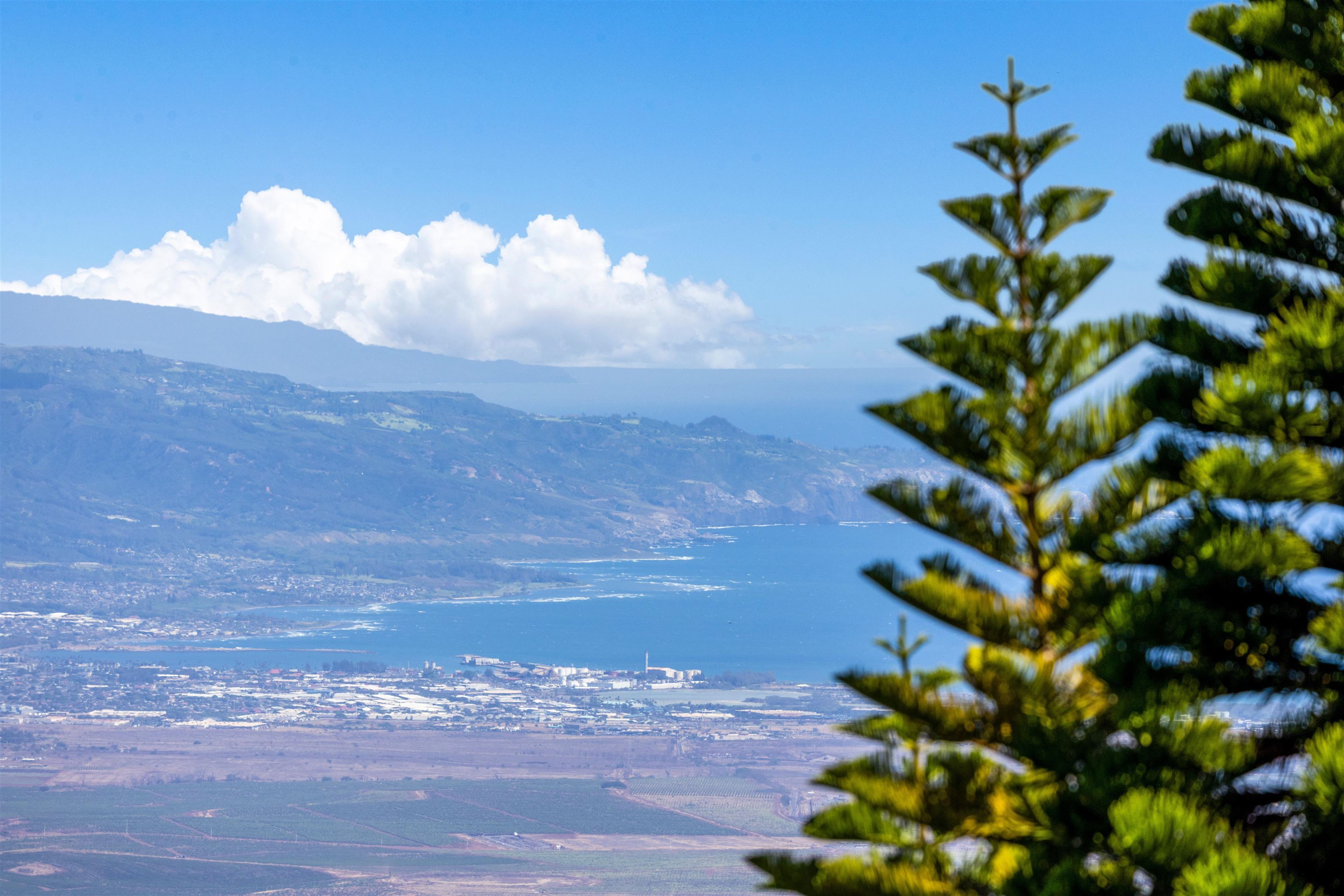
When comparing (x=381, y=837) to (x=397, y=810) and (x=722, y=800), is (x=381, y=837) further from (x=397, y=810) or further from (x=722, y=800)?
(x=722, y=800)

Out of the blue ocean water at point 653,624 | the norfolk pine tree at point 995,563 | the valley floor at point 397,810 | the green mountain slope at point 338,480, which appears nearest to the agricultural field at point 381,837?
the valley floor at point 397,810

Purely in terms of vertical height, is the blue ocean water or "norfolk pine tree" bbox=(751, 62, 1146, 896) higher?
"norfolk pine tree" bbox=(751, 62, 1146, 896)

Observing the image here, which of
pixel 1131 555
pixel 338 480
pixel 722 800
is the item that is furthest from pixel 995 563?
pixel 338 480

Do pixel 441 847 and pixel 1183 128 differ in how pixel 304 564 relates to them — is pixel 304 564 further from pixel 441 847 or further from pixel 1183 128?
pixel 1183 128

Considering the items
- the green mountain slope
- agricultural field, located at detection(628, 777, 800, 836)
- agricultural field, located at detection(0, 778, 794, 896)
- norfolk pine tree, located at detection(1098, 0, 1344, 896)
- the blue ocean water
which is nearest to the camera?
norfolk pine tree, located at detection(1098, 0, 1344, 896)

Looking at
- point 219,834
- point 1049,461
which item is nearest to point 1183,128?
point 1049,461

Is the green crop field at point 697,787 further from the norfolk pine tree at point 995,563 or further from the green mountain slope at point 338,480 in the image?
the green mountain slope at point 338,480

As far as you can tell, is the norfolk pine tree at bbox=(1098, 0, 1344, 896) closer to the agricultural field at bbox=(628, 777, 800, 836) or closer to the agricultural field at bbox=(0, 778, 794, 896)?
the agricultural field at bbox=(0, 778, 794, 896)

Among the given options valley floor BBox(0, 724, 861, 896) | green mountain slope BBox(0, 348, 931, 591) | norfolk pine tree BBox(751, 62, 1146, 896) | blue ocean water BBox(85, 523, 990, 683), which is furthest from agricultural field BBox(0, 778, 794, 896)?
green mountain slope BBox(0, 348, 931, 591)
